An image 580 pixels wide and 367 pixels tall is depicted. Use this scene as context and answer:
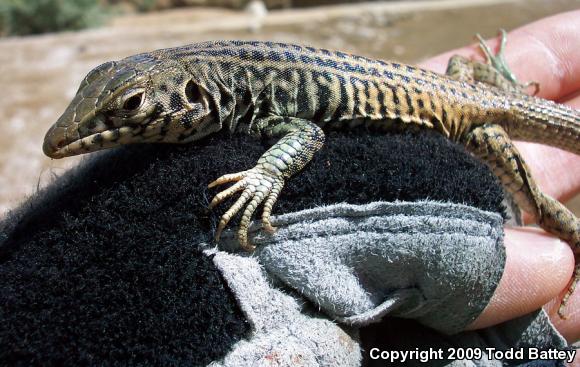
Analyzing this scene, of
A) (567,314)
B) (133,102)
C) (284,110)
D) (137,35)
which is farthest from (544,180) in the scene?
(137,35)

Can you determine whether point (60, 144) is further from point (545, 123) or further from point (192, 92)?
point (545, 123)

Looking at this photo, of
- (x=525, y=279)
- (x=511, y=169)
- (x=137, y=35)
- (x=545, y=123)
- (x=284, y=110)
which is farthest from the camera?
(x=137, y=35)

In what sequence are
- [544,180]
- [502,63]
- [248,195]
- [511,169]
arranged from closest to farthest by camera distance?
[248,195]
[511,169]
[544,180]
[502,63]

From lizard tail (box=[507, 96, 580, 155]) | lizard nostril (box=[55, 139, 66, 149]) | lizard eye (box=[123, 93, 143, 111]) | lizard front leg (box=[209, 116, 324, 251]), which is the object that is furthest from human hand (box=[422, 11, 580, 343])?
lizard nostril (box=[55, 139, 66, 149])

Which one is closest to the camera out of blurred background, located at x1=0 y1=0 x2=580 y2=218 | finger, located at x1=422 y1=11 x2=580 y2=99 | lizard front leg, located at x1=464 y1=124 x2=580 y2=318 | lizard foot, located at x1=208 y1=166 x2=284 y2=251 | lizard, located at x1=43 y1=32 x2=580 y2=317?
lizard foot, located at x1=208 y1=166 x2=284 y2=251

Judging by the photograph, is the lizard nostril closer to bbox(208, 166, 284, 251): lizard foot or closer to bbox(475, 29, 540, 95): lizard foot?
bbox(208, 166, 284, 251): lizard foot

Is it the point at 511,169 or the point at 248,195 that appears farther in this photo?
the point at 511,169

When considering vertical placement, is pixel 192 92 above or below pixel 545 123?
above
